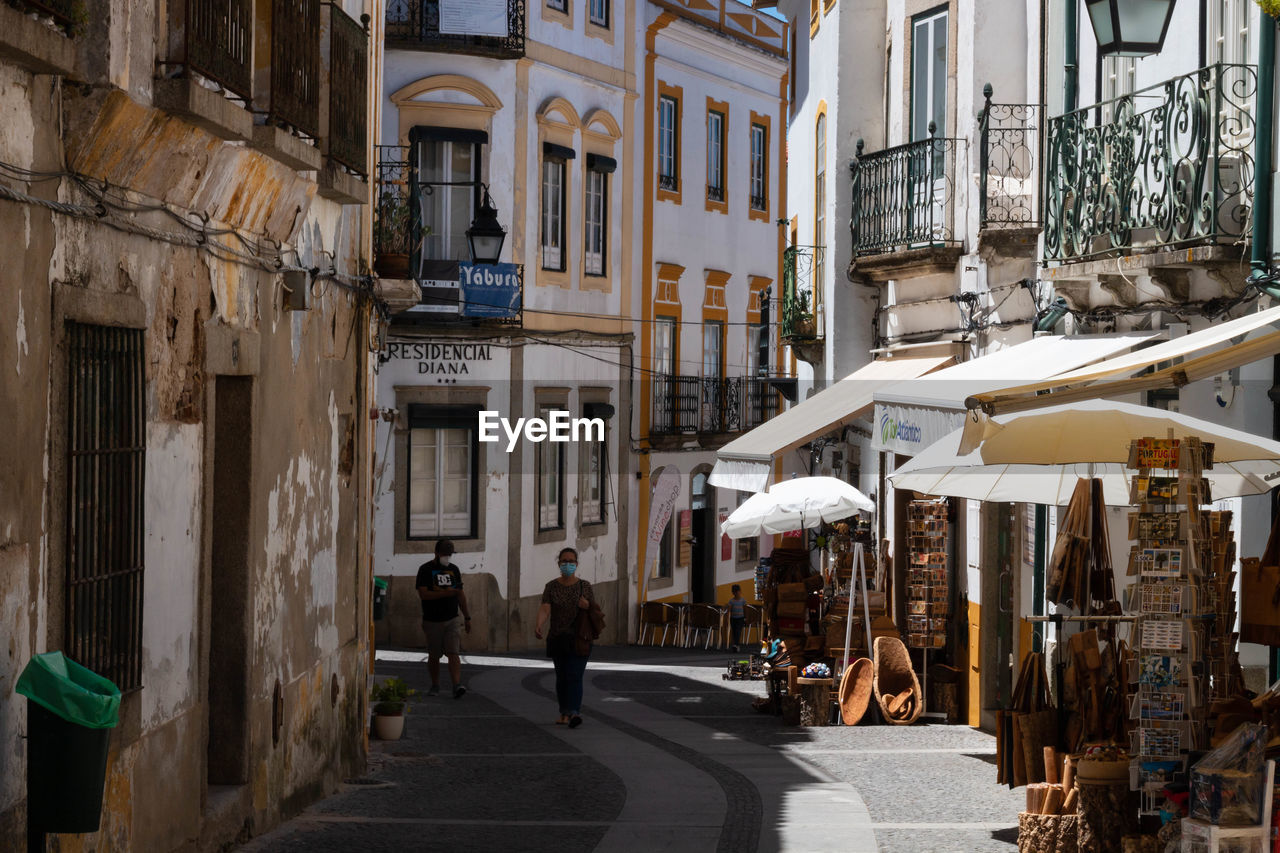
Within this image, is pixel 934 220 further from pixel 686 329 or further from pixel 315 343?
pixel 686 329

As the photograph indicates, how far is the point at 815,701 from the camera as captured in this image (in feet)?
55.9

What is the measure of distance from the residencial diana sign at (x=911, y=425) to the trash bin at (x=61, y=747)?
7.42 meters

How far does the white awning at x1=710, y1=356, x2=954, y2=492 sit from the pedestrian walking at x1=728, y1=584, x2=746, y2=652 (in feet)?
48.7

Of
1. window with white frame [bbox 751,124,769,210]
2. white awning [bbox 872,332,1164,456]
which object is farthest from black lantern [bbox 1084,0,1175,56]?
window with white frame [bbox 751,124,769,210]

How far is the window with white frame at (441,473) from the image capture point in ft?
96.3

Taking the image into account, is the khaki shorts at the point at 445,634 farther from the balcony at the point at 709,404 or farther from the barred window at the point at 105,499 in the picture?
the balcony at the point at 709,404

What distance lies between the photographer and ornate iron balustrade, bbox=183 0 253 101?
813 centimetres

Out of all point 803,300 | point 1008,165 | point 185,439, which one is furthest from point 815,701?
point 803,300

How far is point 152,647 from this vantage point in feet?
27.5

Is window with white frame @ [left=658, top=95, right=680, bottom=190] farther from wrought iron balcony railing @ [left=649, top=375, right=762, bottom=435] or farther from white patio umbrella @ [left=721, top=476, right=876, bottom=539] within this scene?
white patio umbrella @ [left=721, top=476, right=876, bottom=539]

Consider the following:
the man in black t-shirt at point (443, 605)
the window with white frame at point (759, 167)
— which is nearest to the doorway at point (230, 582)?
the man in black t-shirt at point (443, 605)

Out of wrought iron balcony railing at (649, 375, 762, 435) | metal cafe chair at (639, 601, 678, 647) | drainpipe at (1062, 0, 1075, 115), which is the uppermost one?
drainpipe at (1062, 0, 1075, 115)

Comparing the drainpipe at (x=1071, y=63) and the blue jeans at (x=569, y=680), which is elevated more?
the drainpipe at (x=1071, y=63)

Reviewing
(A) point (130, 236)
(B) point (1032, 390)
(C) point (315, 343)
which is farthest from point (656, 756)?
(A) point (130, 236)
